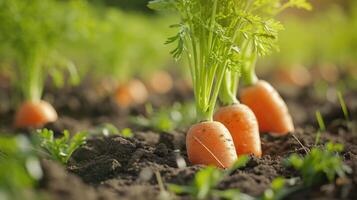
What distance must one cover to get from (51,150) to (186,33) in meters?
1.00

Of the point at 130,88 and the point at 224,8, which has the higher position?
the point at 224,8

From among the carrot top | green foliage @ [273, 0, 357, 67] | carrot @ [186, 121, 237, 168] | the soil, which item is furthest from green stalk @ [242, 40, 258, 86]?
green foliage @ [273, 0, 357, 67]

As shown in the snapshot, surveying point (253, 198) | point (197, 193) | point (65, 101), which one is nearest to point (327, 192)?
point (253, 198)

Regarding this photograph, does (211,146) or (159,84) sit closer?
(211,146)

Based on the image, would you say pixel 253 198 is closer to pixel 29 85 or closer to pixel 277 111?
pixel 277 111

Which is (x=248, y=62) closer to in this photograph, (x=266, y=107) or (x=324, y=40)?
(x=266, y=107)

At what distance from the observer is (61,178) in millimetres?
2232

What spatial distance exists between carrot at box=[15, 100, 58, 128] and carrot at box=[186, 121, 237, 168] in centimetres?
220

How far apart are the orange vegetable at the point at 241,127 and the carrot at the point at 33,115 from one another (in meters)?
2.11

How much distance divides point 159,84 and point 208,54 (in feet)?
18.5

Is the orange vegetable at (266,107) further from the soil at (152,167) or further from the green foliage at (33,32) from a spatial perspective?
the green foliage at (33,32)

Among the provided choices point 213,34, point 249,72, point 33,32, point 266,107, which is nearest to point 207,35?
point 213,34

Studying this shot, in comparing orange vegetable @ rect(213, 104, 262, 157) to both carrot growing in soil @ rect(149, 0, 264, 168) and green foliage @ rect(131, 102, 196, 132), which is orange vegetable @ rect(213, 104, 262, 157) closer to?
carrot growing in soil @ rect(149, 0, 264, 168)

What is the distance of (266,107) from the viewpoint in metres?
3.95
